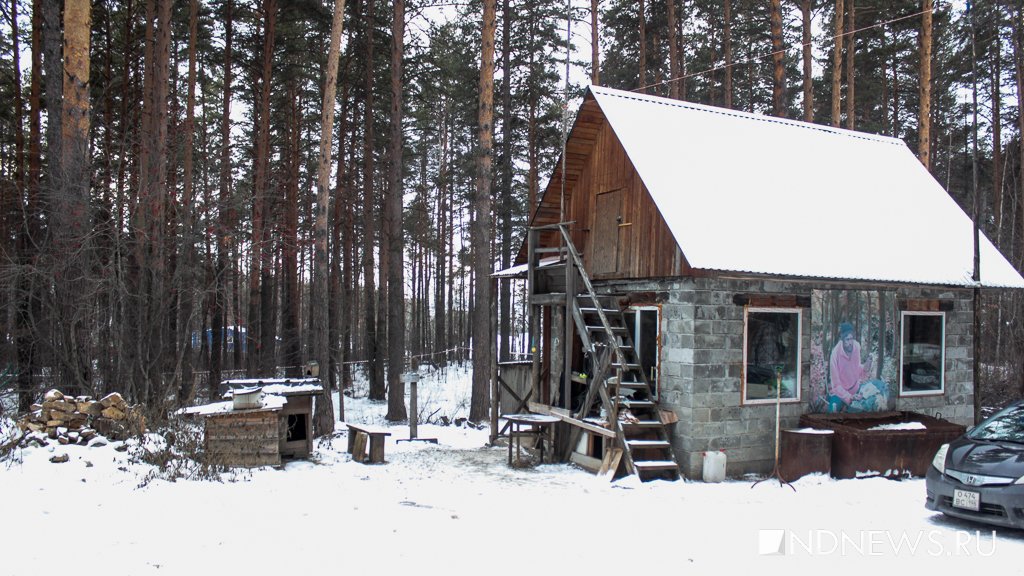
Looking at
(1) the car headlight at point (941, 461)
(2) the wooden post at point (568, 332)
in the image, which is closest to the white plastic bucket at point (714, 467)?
(2) the wooden post at point (568, 332)

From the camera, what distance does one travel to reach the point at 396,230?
1794cm

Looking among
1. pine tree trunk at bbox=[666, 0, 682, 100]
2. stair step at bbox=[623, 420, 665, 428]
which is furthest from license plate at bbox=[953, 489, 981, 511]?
pine tree trunk at bbox=[666, 0, 682, 100]

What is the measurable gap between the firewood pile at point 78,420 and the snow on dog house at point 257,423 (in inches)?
33.1

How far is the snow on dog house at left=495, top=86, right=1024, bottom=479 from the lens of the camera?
1066 centimetres

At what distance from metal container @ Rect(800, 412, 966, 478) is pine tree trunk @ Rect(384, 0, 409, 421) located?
10.2 m

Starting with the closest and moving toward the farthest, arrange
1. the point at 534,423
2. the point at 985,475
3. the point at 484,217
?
the point at 985,475 → the point at 534,423 → the point at 484,217

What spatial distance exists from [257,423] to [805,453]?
8.03 meters

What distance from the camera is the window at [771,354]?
1099 centimetres

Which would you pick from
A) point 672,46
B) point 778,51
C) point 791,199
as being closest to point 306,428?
point 791,199

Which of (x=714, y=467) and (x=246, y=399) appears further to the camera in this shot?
(x=714, y=467)

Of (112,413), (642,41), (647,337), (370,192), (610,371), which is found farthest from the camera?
(370,192)

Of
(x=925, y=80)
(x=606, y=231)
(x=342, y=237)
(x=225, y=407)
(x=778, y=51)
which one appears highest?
(x=778, y=51)

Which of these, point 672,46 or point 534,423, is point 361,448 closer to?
point 534,423

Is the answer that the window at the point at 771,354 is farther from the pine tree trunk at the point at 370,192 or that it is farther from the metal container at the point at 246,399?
the pine tree trunk at the point at 370,192
